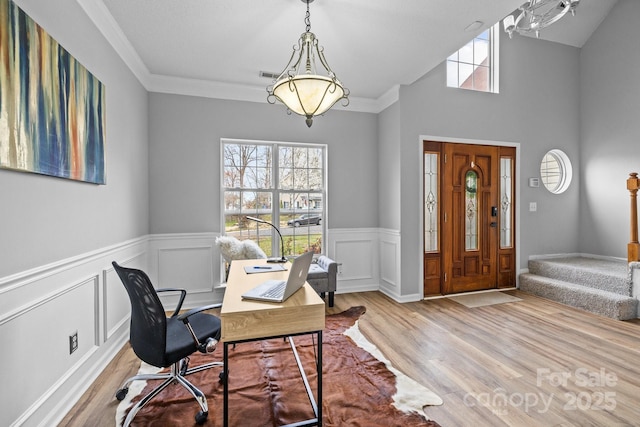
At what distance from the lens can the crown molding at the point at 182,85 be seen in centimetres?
253

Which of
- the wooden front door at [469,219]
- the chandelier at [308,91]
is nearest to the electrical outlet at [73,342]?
the chandelier at [308,91]

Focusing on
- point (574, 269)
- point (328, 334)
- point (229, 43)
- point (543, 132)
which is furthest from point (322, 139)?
point (574, 269)

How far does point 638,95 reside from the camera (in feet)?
13.5

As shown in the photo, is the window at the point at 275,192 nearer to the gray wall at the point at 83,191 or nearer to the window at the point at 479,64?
the gray wall at the point at 83,191

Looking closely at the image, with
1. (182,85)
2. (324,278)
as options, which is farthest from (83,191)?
(324,278)

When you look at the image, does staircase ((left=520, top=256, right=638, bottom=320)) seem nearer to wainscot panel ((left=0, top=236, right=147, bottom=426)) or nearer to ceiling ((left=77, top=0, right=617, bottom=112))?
ceiling ((left=77, top=0, right=617, bottom=112))

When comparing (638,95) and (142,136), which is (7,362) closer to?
(142,136)

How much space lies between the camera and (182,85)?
3.70m

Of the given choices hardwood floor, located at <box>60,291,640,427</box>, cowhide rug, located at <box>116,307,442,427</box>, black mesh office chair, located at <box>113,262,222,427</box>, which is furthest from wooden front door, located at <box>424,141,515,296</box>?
black mesh office chair, located at <box>113,262,222,427</box>

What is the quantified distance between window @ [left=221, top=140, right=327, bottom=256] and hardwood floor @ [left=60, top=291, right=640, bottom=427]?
122cm

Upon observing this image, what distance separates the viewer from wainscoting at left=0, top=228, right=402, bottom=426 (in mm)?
1465

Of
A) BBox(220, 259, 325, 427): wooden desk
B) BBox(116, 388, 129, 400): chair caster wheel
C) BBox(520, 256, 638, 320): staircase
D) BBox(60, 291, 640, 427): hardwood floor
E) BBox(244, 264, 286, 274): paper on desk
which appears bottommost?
BBox(60, 291, 640, 427): hardwood floor

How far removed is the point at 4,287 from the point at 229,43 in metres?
2.59

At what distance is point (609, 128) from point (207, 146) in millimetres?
5777
